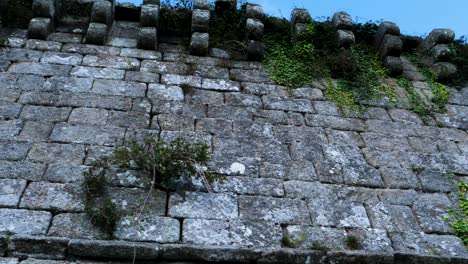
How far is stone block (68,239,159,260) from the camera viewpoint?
403 cm

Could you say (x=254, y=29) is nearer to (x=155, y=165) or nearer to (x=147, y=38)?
(x=147, y=38)

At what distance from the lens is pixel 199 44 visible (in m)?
6.57

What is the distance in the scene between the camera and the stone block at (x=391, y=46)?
22.5ft

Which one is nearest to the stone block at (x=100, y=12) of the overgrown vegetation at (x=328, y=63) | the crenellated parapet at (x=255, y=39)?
the crenellated parapet at (x=255, y=39)

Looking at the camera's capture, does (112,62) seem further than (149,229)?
Yes

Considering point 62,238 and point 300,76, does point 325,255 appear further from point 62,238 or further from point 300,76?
point 300,76

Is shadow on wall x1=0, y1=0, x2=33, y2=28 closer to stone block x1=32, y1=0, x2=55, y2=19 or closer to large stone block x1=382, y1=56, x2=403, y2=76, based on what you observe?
stone block x1=32, y1=0, x2=55, y2=19

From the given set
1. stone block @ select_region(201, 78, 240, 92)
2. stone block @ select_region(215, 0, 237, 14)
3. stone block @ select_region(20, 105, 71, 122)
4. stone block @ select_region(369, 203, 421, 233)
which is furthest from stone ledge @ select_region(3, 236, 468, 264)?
stone block @ select_region(215, 0, 237, 14)

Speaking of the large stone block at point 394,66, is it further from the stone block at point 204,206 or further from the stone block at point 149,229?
Result: the stone block at point 149,229

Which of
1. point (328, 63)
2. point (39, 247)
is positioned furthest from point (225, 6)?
point (39, 247)

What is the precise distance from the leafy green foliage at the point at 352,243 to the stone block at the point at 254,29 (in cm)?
308

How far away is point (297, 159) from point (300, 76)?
1.52 meters

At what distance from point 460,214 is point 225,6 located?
381 centimetres

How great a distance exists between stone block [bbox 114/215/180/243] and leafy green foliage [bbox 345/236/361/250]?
138 cm
